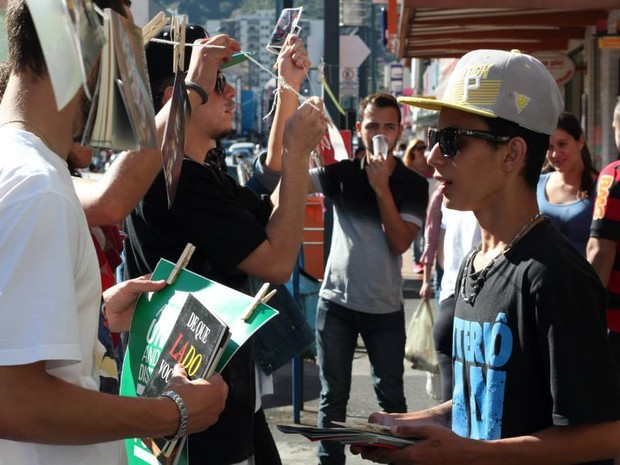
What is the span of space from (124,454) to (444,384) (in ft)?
12.7

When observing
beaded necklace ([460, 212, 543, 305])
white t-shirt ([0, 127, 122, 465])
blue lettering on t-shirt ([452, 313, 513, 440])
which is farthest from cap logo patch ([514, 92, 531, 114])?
white t-shirt ([0, 127, 122, 465])

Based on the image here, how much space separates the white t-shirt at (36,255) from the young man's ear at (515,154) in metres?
1.10

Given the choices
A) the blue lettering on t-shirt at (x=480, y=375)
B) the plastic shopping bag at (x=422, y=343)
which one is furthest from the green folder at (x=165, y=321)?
the plastic shopping bag at (x=422, y=343)

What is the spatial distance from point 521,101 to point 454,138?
0.19m

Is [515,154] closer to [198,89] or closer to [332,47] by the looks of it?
[198,89]

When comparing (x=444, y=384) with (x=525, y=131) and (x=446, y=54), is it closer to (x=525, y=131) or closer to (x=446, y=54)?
(x=525, y=131)

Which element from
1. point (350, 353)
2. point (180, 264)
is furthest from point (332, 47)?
point (180, 264)

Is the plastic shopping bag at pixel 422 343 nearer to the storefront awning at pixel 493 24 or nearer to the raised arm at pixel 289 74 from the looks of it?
the raised arm at pixel 289 74

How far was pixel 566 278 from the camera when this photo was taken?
221 centimetres

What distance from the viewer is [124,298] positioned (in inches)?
108

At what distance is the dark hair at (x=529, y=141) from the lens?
2482mm

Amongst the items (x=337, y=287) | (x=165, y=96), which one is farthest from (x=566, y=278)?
(x=337, y=287)

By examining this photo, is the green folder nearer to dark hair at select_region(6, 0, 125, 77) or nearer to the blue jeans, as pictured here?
dark hair at select_region(6, 0, 125, 77)

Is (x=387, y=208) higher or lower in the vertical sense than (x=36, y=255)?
lower
